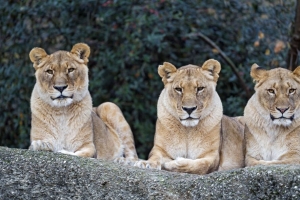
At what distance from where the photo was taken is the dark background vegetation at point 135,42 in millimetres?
10922

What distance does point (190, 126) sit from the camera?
25.7 feet

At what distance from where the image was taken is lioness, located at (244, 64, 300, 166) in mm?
7594

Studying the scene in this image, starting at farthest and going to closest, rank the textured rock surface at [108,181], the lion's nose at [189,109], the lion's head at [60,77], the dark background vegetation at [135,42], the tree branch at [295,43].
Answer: the dark background vegetation at [135,42] < the tree branch at [295,43] < the lion's head at [60,77] < the lion's nose at [189,109] < the textured rock surface at [108,181]

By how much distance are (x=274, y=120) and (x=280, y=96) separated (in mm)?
207

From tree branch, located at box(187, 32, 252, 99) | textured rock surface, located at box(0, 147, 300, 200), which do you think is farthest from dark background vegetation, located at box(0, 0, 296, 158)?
textured rock surface, located at box(0, 147, 300, 200)

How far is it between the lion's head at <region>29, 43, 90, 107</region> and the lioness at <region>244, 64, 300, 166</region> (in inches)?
57.7

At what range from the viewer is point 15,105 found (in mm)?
11211

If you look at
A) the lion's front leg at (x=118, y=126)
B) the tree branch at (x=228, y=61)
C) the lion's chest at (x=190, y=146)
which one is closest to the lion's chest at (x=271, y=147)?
the lion's chest at (x=190, y=146)

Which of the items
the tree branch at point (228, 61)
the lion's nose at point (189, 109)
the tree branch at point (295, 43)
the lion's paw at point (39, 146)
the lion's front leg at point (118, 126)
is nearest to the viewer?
the lion's paw at point (39, 146)

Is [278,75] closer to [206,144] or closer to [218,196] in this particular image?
[206,144]

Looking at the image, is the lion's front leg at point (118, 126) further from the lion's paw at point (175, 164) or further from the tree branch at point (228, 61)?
the tree branch at point (228, 61)

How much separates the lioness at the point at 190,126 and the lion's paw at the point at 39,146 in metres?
0.78

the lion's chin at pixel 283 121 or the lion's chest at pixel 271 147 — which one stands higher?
the lion's chin at pixel 283 121

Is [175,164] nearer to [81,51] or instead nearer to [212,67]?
[212,67]
